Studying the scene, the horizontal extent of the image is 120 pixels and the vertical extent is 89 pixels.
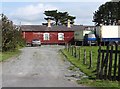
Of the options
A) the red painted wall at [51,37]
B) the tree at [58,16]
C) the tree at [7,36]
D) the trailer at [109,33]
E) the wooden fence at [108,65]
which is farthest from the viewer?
the tree at [58,16]

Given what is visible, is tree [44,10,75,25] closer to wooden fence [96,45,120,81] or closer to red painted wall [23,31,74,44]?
red painted wall [23,31,74,44]

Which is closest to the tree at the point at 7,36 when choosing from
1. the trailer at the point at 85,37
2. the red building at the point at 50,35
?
the trailer at the point at 85,37

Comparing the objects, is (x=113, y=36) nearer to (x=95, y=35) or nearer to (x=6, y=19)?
(x=95, y=35)

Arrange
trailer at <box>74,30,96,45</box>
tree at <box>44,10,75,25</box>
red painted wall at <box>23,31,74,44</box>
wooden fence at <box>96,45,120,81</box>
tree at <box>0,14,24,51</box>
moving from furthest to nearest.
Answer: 1. tree at <box>44,10,75,25</box>
2. red painted wall at <box>23,31,74,44</box>
3. trailer at <box>74,30,96,45</box>
4. tree at <box>0,14,24,51</box>
5. wooden fence at <box>96,45,120,81</box>

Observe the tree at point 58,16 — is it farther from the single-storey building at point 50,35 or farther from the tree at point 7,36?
the tree at point 7,36

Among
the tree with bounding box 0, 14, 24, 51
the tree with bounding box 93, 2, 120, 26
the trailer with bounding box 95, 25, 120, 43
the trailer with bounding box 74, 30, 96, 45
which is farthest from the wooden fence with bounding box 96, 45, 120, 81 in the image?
the tree with bounding box 93, 2, 120, 26

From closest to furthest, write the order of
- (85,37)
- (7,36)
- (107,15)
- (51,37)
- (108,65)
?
1. (108,65)
2. (7,36)
3. (85,37)
4. (51,37)
5. (107,15)

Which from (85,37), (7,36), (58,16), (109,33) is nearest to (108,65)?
(7,36)

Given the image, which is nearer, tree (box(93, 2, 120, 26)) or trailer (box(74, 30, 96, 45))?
trailer (box(74, 30, 96, 45))

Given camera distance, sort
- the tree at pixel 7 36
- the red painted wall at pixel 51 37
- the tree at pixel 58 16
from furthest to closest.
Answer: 1. the tree at pixel 58 16
2. the red painted wall at pixel 51 37
3. the tree at pixel 7 36

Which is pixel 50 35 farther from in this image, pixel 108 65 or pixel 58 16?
pixel 108 65

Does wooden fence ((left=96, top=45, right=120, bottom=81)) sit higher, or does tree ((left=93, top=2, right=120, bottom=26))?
tree ((left=93, top=2, right=120, bottom=26))

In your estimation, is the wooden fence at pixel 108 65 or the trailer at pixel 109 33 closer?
the wooden fence at pixel 108 65

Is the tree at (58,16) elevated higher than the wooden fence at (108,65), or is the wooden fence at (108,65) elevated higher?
the tree at (58,16)
